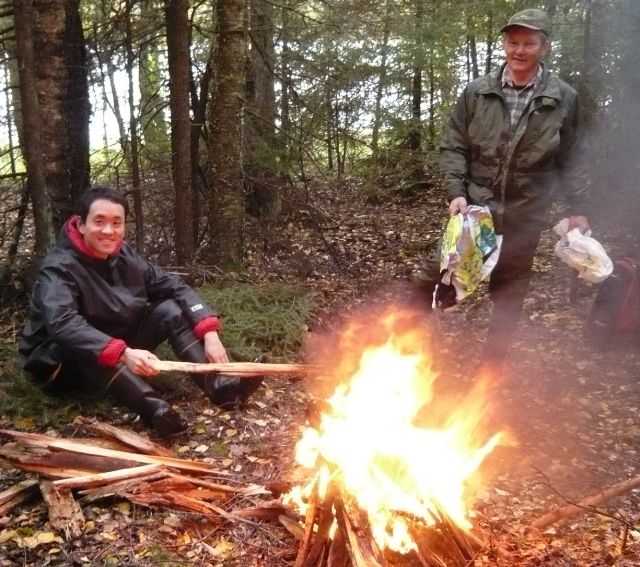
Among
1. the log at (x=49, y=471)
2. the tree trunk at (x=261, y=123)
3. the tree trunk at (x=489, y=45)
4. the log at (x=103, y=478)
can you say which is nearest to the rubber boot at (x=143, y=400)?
the log at (x=103, y=478)

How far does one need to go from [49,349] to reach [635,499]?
3.71 m

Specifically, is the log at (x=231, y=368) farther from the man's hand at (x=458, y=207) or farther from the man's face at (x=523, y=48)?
the man's face at (x=523, y=48)

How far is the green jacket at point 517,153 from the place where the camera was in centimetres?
399

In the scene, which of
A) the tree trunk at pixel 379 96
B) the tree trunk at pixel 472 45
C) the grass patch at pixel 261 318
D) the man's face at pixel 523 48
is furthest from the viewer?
the tree trunk at pixel 472 45

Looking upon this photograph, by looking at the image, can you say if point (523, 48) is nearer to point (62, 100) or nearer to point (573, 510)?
point (573, 510)

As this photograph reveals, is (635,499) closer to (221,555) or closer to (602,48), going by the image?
(221,555)

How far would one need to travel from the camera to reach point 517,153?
4078mm

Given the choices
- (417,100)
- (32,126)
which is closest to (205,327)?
(32,126)

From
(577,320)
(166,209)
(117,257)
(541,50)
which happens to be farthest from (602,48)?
(117,257)

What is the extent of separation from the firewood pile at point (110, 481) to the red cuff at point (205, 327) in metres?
0.90

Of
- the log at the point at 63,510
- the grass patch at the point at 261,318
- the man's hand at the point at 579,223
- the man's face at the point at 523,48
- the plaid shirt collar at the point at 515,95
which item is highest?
the man's face at the point at 523,48

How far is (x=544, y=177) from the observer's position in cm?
417

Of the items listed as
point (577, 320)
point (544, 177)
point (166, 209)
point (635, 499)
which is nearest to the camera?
point (635, 499)

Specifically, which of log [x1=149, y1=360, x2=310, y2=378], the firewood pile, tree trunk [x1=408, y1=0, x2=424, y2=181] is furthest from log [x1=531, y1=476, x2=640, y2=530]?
tree trunk [x1=408, y1=0, x2=424, y2=181]
